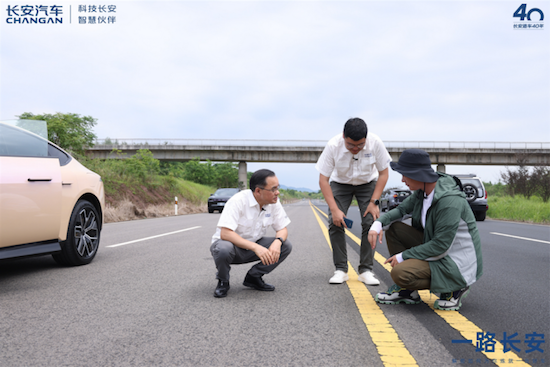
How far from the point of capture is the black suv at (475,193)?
576 inches

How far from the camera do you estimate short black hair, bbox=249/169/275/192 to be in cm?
351

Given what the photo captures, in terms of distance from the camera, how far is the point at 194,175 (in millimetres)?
52656

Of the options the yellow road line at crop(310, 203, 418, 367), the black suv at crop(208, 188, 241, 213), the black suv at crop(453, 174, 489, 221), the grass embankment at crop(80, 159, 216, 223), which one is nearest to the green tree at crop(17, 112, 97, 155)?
the grass embankment at crop(80, 159, 216, 223)

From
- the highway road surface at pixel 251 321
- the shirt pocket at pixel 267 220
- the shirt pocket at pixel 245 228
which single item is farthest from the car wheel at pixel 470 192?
the shirt pocket at pixel 245 228

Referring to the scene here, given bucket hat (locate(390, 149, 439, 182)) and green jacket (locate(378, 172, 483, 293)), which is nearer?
green jacket (locate(378, 172, 483, 293))

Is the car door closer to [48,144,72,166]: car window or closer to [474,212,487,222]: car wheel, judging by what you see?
[48,144,72,166]: car window

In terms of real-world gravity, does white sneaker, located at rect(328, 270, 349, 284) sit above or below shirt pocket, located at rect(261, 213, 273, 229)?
below

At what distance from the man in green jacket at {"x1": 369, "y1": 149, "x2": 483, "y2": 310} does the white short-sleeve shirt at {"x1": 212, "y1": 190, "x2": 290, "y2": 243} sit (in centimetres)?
112

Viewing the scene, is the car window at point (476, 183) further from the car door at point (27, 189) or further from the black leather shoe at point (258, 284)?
the car door at point (27, 189)

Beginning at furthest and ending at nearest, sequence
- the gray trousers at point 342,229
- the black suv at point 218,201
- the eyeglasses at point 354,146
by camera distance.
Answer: the black suv at point 218,201 < the gray trousers at point 342,229 < the eyeglasses at point 354,146

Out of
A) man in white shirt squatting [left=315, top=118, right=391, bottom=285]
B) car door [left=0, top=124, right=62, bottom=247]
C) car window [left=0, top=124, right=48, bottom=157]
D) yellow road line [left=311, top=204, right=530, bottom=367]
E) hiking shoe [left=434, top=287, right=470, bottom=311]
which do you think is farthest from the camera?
man in white shirt squatting [left=315, top=118, right=391, bottom=285]

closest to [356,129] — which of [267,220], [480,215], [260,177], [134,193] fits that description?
[260,177]

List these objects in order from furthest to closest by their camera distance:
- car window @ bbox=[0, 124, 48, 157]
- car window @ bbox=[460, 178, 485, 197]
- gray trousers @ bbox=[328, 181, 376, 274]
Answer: car window @ bbox=[460, 178, 485, 197] < gray trousers @ bbox=[328, 181, 376, 274] < car window @ bbox=[0, 124, 48, 157]

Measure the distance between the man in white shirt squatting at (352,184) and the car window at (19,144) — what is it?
3048 mm
